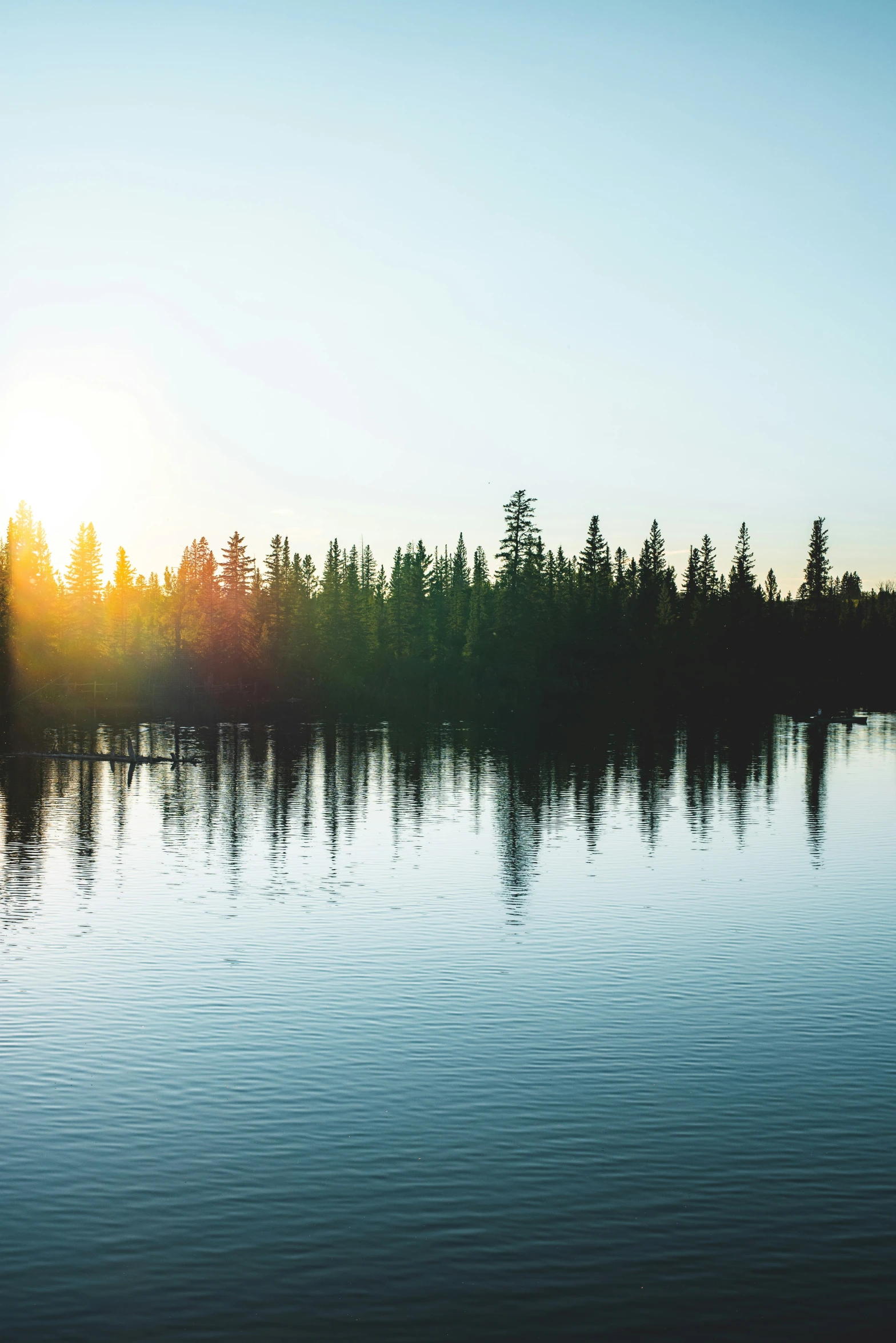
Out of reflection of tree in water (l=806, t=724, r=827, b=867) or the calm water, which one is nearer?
the calm water

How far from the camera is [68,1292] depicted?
15.0 meters

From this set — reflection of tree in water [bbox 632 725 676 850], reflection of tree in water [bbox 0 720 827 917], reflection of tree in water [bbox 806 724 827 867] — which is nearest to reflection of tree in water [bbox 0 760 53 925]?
reflection of tree in water [bbox 0 720 827 917]

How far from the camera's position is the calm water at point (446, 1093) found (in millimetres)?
15180

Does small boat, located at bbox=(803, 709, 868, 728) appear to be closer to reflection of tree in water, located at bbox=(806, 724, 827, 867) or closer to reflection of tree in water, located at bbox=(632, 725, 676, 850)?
reflection of tree in water, located at bbox=(806, 724, 827, 867)

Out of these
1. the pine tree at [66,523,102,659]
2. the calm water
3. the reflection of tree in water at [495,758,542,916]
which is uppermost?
the pine tree at [66,523,102,659]

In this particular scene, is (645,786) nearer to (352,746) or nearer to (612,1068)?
(352,746)

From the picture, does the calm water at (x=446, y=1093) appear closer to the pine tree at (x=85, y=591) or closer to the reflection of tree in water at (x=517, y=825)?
the reflection of tree in water at (x=517, y=825)

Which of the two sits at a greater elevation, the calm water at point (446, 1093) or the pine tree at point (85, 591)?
the pine tree at point (85, 591)

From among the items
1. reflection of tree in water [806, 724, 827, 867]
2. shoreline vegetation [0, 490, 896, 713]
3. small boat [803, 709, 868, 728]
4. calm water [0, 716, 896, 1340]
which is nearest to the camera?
calm water [0, 716, 896, 1340]

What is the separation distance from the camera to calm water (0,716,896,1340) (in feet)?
49.8

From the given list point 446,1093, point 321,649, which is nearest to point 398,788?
point 446,1093

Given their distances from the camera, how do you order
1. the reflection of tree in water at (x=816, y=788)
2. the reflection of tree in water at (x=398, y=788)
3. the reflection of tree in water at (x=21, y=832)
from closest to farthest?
the reflection of tree in water at (x=21, y=832), the reflection of tree in water at (x=398, y=788), the reflection of tree in water at (x=816, y=788)

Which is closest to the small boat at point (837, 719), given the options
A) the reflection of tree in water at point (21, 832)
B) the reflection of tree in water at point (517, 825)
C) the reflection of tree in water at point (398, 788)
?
the reflection of tree in water at point (398, 788)

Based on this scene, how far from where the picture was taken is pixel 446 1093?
22.0 meters
